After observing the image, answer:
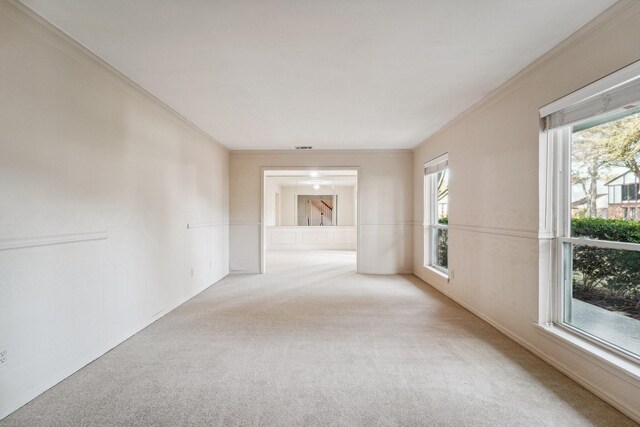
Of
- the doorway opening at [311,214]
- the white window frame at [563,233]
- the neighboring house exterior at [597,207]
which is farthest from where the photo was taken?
the doorway opening at [311,214]

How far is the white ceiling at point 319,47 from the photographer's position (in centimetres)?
204

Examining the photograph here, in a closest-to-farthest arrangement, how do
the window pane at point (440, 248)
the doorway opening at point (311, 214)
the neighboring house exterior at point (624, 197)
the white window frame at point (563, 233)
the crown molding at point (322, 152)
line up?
the neighboring house exterior at point (624, 197)
the white window frame at point (563, 233)
the window pane at point (440, 248)
the crown molding at point (322, 152)
the doorway opening at point (311, 214)

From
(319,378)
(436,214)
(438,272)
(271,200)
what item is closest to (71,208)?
(319,378)

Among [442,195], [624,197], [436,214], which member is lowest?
[436,214]

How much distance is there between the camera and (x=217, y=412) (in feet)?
6.44

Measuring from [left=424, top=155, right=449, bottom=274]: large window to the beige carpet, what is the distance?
5.30ft

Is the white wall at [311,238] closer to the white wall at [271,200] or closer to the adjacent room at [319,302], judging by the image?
the white wall at [271,200]

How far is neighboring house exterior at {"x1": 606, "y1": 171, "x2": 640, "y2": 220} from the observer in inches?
79.7

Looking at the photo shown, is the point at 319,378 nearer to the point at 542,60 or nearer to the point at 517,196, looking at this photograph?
the point at 517,196

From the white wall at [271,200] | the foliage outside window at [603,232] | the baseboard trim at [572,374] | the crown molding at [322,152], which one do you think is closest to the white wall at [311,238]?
the white wall at [271,200]

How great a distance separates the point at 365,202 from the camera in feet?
21.5

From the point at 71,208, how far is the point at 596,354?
3.75 m

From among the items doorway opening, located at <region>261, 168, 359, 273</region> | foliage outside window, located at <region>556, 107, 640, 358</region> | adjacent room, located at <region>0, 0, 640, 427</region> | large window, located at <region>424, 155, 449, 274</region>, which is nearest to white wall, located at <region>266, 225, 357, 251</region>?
doorway opening, located at <region>261, 168, 359, 273</region>

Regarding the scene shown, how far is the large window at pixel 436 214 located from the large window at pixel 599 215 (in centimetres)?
247
